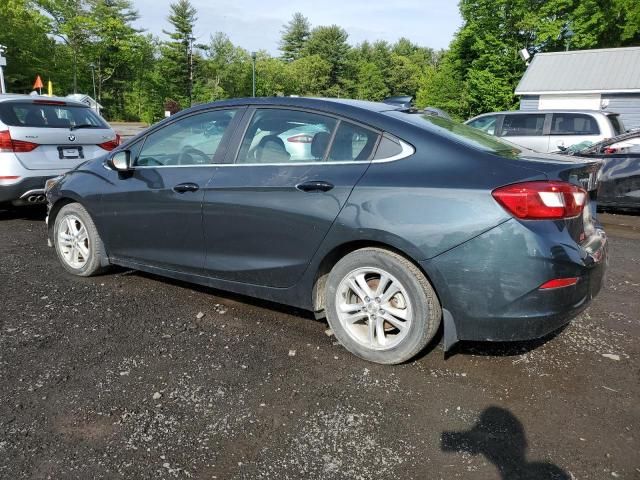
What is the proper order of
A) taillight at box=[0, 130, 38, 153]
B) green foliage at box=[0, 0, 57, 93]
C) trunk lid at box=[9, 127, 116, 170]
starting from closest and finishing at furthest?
1. taillight at box=[0, 130, 38, 153]
2. trunk lid at box=[9, 127, 116, 170]
3. green foliage at box=[0, 0, 57, 93]

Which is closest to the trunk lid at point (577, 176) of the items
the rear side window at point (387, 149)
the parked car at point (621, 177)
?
the rear side window at point (387, 149)

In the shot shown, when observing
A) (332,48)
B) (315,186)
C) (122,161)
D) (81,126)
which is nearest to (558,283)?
(315,186)

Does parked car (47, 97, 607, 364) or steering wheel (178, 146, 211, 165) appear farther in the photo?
steering wheel (178, 146, 211, 165)

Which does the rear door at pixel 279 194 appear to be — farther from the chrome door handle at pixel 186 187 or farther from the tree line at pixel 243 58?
the tree line at pixel 243 58

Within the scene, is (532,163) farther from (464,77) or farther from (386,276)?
(464,77)

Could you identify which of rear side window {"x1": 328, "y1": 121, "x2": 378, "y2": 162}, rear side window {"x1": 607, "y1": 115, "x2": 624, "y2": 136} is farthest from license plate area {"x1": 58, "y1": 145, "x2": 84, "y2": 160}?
rear side window {"x1": 607, "y1": 115, "x2": 624, "y2": 136}

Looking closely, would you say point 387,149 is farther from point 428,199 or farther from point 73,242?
point 73,242

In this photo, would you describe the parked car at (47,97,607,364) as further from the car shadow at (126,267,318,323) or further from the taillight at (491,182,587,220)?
the car shadow at (126,267,318,323)

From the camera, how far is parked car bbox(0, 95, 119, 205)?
21.8 feet

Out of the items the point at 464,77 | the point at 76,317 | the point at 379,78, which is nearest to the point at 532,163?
the point at 76,317

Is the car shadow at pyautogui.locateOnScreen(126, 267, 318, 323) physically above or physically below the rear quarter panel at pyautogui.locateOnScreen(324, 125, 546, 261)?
below

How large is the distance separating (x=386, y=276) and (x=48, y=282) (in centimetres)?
318

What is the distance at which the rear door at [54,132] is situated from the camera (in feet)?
22.1

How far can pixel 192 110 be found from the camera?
4125 mm
